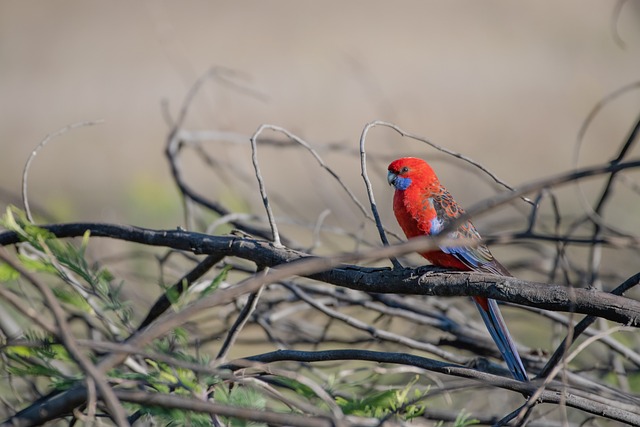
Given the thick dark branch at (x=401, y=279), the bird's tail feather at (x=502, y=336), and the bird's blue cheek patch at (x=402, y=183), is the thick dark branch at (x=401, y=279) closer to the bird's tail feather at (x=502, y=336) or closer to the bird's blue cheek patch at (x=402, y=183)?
the bird's tail feather at (x=502, y=336)

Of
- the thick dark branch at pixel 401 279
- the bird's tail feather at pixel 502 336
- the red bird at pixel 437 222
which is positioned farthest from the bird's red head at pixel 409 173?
the thick dark branch at pixel 401 279

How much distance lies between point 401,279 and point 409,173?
996mm

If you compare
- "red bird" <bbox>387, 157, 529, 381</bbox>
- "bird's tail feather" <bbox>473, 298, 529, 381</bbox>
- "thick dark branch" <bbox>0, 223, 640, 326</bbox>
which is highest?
"red bird" <bbox>387, 157, 529, 381</bbox>

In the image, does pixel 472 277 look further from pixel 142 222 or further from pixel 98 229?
pixel 142 222

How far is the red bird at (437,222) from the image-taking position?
2.12 metres

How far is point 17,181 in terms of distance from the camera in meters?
7.43

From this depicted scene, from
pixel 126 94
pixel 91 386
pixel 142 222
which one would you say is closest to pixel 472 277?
pixel 91 386

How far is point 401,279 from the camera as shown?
1.54 m

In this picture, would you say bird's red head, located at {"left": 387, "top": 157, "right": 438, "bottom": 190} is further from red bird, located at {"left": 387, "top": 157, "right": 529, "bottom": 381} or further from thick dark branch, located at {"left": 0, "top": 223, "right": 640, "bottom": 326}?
thick dark branch, located at {"left": 0, "top": 223, "right": 640, "bottom": 326}

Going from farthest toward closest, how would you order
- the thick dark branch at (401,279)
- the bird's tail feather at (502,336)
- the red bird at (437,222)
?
the red bird at (437,222)
the bird's tail feather at (502,336)
the thick dark branch at (401,279)

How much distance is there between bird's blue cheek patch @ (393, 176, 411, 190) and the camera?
247 centimetres

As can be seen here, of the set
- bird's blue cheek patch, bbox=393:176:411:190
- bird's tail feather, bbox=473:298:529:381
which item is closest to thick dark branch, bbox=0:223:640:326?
bird's tail feather, bbox=473:298:529:381

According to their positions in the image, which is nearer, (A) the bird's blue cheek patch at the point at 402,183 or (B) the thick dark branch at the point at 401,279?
(B) the thick dark branch at the point at 401,279

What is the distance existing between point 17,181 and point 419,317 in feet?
20.3
